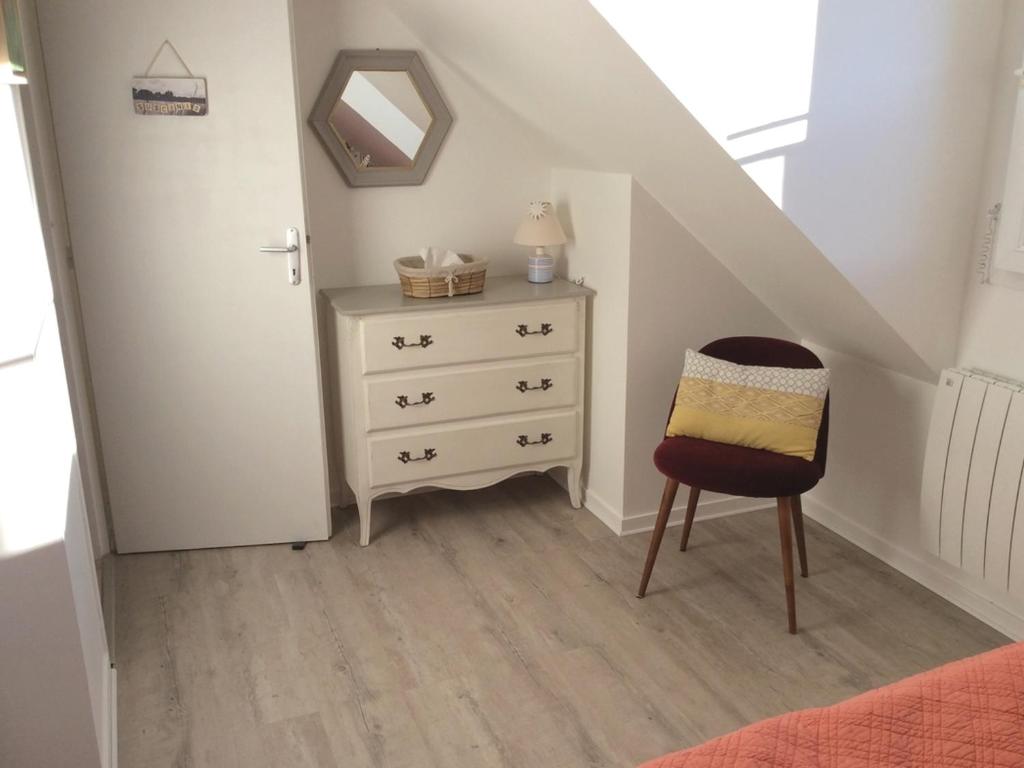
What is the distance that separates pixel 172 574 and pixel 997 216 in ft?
8.73

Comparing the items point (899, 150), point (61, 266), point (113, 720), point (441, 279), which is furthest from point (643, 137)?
point (113, 720)

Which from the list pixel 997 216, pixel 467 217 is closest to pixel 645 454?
pixel 467 217

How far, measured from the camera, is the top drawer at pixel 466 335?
2910mm

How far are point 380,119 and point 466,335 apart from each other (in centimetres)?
83

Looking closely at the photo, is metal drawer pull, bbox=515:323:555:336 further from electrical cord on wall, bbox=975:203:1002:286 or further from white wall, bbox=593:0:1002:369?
electrical cord on wall, bbox=975:203:1002:286

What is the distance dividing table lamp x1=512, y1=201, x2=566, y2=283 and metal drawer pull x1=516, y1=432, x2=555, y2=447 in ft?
1.82

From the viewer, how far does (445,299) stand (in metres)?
3.02

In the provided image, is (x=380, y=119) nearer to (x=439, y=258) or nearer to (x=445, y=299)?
(x=439, y=258)

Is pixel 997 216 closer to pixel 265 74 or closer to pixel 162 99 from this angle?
pixel 265 74

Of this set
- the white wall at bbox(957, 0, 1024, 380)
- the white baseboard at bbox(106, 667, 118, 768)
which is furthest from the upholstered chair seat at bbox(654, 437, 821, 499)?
the white baseboard at bbox(106, 667, 118, 768)

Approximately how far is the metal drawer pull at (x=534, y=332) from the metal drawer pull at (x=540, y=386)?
0.17 metres

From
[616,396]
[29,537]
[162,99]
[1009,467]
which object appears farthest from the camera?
[616,396]

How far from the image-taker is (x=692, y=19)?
2.02 m

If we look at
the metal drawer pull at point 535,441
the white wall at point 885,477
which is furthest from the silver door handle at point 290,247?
the white wall at point 885,477
